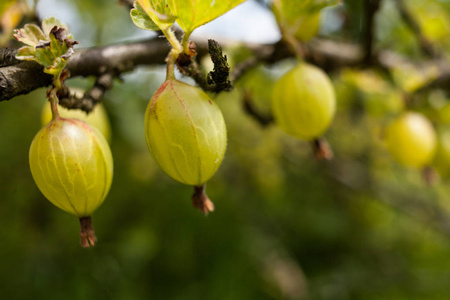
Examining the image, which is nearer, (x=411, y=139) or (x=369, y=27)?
(x=369, y=27)

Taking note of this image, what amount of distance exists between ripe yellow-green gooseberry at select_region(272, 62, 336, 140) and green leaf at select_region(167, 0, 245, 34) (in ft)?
1.03

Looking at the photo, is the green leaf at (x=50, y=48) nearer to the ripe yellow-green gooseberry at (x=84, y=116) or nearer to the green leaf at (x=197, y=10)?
the green leaf at (x=197, y=10)

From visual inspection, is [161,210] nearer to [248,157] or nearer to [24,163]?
[248,157]

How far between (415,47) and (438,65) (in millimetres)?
466

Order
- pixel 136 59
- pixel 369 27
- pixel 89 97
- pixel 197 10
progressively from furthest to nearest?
pixel 369 27
pixel 136 59
pixel 89 97
pixel 197 10

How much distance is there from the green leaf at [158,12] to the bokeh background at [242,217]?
0.87m

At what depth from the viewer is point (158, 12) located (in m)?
0.43

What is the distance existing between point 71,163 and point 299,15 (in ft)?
1.54

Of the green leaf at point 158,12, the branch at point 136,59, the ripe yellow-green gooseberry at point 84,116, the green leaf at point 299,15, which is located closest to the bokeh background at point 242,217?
the branch at point 136,59

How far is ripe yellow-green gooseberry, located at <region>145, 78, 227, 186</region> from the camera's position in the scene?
17.4 inches

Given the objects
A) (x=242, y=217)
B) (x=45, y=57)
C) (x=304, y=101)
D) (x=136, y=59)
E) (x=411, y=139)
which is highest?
(x=45, y=57)

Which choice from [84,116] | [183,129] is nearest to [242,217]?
[84,116]

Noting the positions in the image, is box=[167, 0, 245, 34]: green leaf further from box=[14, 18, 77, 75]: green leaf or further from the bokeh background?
the bokeh background

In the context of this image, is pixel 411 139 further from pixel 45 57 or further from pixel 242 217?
pixel 242 217
